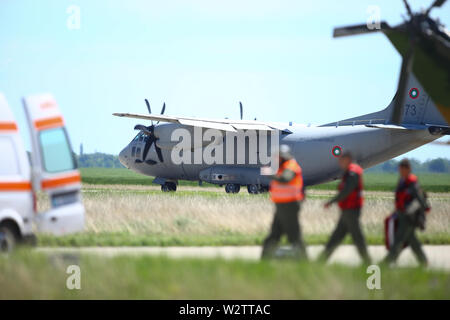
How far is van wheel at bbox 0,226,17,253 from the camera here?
12.7 m

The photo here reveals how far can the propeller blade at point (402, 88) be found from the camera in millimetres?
17522

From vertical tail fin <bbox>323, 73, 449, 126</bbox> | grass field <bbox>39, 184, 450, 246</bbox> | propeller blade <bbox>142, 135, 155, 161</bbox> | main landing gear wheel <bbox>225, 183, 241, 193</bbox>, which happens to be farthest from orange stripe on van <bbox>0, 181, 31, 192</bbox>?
propeller blade <bbox>142, 135, 155, 161</bbox>

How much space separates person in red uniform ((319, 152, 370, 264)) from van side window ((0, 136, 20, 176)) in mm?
5576

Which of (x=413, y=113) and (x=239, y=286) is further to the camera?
(x=413, y=113)

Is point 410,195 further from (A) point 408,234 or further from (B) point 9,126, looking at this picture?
(B) point 9,126

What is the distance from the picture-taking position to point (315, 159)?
113 ft

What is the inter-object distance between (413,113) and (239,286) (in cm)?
2372

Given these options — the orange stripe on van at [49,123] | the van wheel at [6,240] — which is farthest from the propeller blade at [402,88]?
the van wheel at [6,240]

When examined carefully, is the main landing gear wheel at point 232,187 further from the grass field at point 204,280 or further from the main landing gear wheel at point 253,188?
A: the grass field at point 204,280

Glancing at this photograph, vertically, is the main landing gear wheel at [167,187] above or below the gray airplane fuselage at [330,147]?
below

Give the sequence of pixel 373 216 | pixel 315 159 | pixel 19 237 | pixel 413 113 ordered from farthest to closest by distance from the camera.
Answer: pixel 315 159 → pixel 413 113 → pixel 373 216 → pixel 19 237

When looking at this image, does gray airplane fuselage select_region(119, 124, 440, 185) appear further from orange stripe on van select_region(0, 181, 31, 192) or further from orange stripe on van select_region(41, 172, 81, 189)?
orange stripe on van select_region(0, 181, 31, 192)

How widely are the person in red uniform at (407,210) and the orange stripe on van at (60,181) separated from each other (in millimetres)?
5819

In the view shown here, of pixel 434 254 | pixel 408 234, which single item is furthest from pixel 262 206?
pixel 408 234
